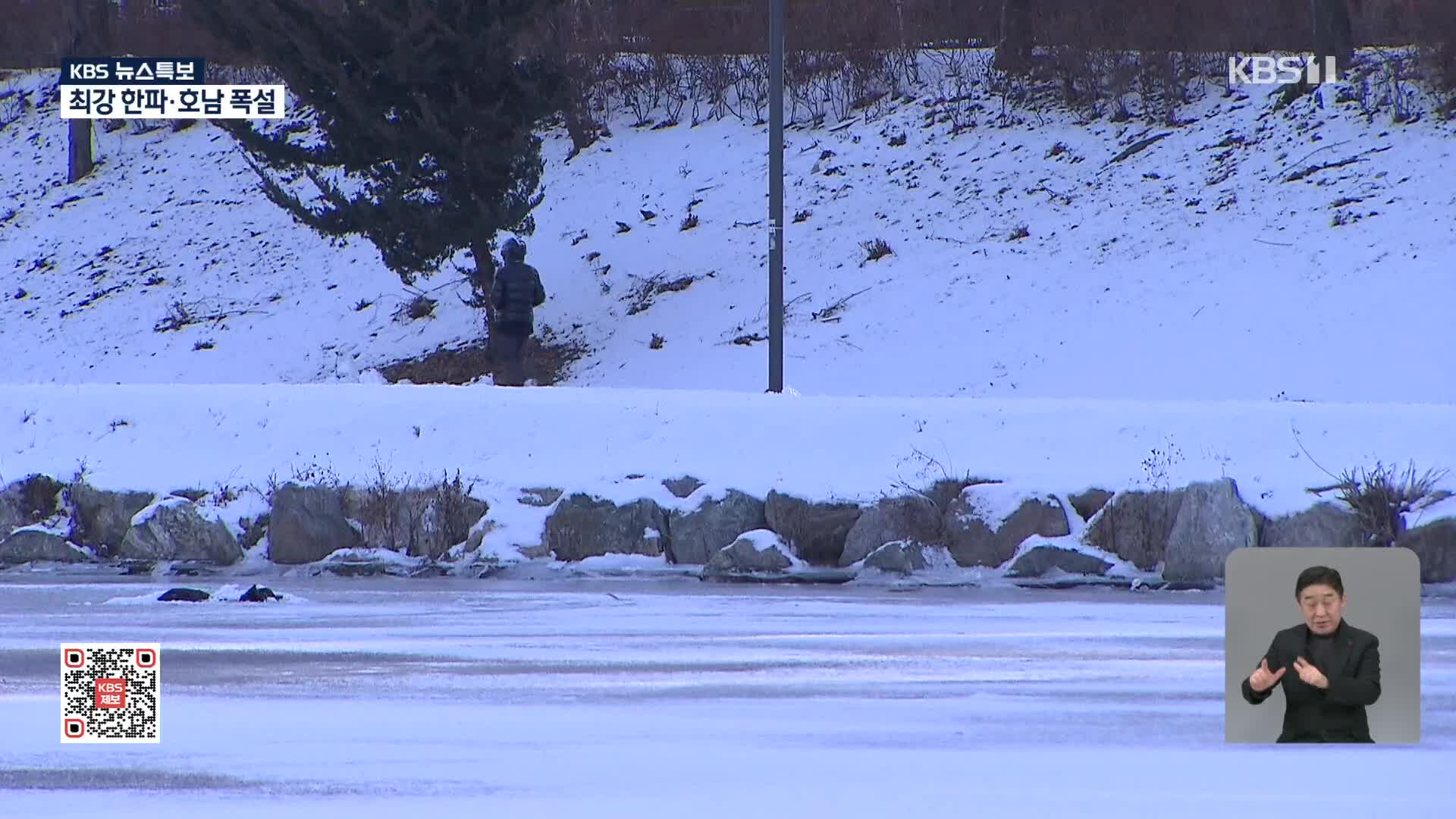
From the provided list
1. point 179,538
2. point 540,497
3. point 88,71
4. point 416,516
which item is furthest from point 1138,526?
point 88,71

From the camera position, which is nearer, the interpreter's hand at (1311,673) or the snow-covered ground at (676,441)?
the interpreter's hand at (1311,673)

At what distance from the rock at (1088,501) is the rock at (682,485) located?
2.08m

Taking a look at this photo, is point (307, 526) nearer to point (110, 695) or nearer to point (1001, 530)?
point (1001, 530)

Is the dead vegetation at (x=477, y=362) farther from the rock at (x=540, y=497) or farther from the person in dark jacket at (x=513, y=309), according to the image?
the rock at (x=540, y=497)

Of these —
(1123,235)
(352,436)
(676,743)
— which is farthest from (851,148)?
(676,743)

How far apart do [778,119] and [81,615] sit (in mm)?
7918

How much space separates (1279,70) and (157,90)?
2018 cm

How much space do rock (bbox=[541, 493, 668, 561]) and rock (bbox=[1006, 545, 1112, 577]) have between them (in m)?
1.97

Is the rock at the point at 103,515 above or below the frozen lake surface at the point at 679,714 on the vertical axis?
above

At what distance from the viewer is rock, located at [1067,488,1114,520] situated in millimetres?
10922

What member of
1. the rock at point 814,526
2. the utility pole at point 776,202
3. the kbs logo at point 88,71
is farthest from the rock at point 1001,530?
the kbs logo at point 88,71

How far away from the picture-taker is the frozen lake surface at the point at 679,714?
200 inches

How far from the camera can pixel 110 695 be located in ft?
20.7

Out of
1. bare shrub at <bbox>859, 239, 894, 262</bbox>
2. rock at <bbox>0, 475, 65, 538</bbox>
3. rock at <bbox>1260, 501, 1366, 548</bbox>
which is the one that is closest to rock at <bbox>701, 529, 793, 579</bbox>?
rock at <bbox>1260, 501, 1366, 548</bbox>
